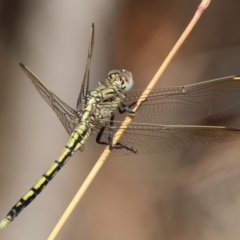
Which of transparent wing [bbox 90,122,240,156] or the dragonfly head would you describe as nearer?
transparent wing [bbox 90,122,240,156]

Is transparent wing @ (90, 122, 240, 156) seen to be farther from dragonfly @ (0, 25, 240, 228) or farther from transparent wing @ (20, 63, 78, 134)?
transparent wing @ (20, 63, 78, 134)

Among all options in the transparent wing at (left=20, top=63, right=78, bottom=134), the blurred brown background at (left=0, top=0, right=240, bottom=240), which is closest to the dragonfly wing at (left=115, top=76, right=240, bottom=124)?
the transparent wing at (left=20, top=63, right=78, bottom=134)

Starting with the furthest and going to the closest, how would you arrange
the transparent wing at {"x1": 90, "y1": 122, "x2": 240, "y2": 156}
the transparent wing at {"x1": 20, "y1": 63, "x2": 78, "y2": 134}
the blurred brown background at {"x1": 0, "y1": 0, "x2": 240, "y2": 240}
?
the blurred brown background at {"x1": 0, "y1": 0, "x2": 240, "y2": 240} < the transparent wing at {"x1": 20, "y1": 63, "x2": 78, "y2": 134} < the transparent wing at {"x1": 90, "y1": 122, "x2": 240, "y2": 156}

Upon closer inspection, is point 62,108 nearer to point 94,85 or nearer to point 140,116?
point 140,116

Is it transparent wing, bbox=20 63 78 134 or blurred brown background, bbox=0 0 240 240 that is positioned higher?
blurred brown background, bbox=0 0 240 240

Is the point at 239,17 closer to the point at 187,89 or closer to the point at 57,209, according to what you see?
the point at 187,89

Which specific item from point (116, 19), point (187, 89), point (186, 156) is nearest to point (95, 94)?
point (187, 89)

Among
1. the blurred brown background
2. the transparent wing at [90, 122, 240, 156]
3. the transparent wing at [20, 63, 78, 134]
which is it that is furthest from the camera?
the blurred brown background

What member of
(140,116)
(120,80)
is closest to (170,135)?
(140,116)
